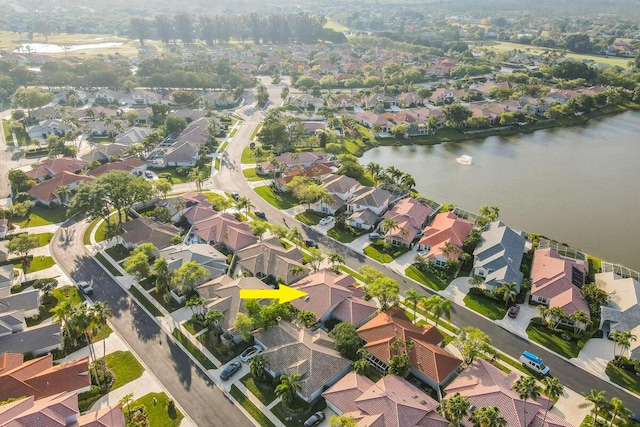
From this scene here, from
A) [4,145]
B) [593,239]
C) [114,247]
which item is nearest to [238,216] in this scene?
[114,247]

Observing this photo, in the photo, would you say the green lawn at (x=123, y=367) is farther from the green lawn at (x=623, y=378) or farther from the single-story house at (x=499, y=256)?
the green lawn at (x=623, y=378)

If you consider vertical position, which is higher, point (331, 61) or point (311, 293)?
point (331, 61)

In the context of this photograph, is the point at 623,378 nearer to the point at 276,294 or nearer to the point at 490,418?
the point at 490,418

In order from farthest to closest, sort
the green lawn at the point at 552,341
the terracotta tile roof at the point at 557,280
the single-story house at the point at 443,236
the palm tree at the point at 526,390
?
1. the single-story house at the point at 443,236
2. the terracotta tile roof at the point at 557,280
3. the green lawn at the point at 552,341
4. the palm tree at the point at 526,390

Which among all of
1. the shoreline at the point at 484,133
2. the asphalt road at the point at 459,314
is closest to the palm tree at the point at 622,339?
the asphalt road at the point at 459,314

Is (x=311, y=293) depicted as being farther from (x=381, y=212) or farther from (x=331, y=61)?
(x=331, y=61)

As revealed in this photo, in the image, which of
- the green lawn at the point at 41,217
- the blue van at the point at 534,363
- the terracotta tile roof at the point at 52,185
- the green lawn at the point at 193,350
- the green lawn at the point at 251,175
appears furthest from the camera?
the green lawn at the point at 251,175

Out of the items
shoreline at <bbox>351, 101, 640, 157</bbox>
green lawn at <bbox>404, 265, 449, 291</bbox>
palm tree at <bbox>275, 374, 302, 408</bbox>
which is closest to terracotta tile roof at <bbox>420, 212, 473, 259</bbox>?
green lawn at <bbox>404, 265, 449, 291</bbox>

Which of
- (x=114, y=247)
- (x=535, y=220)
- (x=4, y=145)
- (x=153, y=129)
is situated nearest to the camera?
(x=114, y=247)
